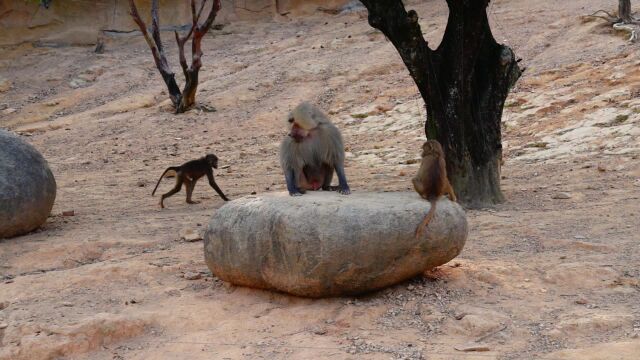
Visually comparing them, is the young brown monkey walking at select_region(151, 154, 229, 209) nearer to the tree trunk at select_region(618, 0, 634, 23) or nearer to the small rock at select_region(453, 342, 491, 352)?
the small rock at select_region(453, 342, 491, 352)

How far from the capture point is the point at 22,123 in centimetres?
1809

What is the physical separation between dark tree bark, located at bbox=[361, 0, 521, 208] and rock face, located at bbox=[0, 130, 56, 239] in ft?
13.2

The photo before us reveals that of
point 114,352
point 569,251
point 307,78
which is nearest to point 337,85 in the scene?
point 307,78

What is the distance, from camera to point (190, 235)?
8.05 m

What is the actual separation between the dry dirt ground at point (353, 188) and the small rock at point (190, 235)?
0.11 metres

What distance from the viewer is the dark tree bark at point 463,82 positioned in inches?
343

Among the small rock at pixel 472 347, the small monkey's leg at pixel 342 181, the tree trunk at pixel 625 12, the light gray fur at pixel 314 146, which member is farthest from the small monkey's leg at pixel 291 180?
the tree trunk at pixel 625 12

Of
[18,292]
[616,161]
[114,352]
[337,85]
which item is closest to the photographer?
[114,352]

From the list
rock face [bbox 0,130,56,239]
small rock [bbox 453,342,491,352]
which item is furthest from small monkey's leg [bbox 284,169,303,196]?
rock face [bbox 0,130,56,239]

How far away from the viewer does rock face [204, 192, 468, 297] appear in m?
5.65

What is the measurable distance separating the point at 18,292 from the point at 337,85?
11706mm

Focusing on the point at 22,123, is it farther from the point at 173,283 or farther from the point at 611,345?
the point at 611,345

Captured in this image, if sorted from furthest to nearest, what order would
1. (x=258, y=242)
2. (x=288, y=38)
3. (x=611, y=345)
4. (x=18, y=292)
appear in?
(x=288, y=38)
(x=18, y=292)
(x=258, y=242)
(x=611, y=345)

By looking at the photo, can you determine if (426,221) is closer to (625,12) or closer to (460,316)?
(460,316)
